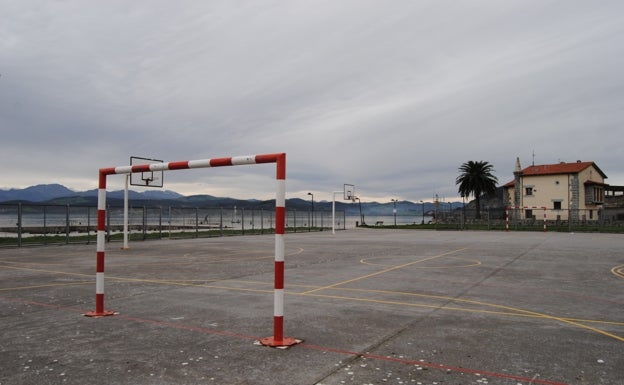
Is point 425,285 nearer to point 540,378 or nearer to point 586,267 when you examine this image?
point 540,378

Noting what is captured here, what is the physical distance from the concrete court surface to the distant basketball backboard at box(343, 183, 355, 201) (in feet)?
102

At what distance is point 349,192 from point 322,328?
3832 centimetres

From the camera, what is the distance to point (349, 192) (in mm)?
44344

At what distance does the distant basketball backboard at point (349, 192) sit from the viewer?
1710 inches

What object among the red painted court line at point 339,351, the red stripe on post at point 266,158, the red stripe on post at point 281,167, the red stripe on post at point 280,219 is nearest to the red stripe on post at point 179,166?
the red stripe on post at point 266,158

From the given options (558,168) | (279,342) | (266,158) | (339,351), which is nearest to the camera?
(339,351)

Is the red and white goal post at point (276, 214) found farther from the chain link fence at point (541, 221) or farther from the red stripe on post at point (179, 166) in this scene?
the chain link fence at point (541, 221)

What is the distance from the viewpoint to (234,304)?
7895mm

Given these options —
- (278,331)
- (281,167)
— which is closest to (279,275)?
(278,331)

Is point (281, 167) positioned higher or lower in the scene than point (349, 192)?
lower

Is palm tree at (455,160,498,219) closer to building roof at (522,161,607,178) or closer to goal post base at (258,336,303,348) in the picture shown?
building roof at (522,161,607,178)

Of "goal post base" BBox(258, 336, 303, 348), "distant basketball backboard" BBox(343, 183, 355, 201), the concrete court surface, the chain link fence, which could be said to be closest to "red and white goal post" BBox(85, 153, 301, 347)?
"goal post base" BBox(258, 336, 303, 348)

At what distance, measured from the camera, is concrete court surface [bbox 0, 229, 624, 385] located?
4.50 m

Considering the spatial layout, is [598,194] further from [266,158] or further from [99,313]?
[99,313]
